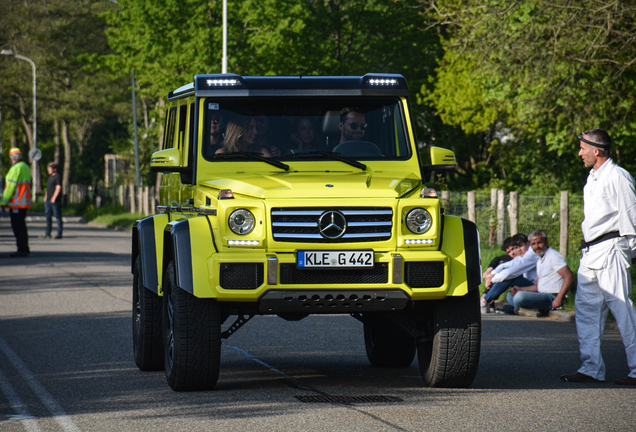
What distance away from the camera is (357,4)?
4241 cm

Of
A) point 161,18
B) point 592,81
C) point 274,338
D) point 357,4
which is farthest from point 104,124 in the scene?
point 274,338

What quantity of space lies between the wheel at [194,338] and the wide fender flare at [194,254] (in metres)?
0.17

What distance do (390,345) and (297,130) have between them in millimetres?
2046

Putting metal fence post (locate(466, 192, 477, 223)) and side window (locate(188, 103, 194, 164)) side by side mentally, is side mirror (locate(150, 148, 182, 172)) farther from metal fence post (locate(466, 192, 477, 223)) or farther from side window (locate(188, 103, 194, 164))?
metal fence post (locate(466, 192, 477, 223))

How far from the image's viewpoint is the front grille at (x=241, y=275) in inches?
252

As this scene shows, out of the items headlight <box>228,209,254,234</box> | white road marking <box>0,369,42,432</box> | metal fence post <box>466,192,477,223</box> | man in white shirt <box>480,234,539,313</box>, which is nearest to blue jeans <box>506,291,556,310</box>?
man in white shirt <box>480,234,539,313</box>

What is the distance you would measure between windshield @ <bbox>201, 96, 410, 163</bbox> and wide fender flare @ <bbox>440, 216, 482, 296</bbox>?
100 cm

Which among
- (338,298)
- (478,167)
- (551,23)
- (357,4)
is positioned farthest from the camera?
(478,167)

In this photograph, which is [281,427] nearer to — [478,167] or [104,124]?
[478,167]

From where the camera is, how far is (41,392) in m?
6.87

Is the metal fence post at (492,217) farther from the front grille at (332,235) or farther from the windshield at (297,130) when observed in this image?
the front grille at (332,235)

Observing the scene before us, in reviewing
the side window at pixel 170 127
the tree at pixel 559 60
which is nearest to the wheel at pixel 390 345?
the side window at pixel 170 127

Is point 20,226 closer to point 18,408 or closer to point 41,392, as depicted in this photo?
point 41,392

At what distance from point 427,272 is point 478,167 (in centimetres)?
3933
